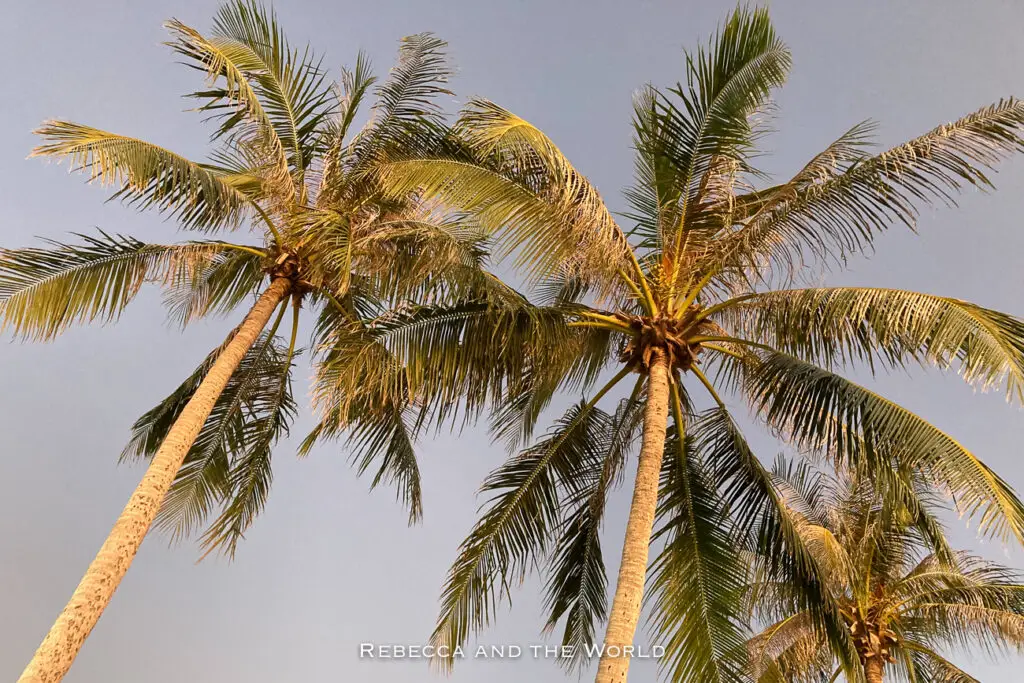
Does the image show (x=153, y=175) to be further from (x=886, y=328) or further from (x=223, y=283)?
(x=886, y=328)

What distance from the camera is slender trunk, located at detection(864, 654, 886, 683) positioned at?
486 inches

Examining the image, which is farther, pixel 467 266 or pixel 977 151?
pixel 467 266

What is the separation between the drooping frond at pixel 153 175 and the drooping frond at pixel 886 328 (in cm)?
574

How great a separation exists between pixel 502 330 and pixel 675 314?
189 cm

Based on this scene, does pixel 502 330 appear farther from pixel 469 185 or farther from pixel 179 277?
pixel 179 277

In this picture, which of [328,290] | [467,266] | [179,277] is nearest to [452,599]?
[467,266]

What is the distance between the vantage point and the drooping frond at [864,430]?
256 inches

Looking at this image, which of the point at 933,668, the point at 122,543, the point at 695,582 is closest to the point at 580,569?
the point at 695,582

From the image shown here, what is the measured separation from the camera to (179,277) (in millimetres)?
9359

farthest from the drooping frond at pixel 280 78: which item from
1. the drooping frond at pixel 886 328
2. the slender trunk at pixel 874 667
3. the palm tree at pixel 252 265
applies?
the slender trunk at pixel 874 667

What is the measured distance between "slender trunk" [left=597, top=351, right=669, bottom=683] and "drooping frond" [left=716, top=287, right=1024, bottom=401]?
121cm

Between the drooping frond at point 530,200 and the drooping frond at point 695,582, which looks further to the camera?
the drooping frond at point 530,200

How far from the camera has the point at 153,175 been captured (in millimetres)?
8297

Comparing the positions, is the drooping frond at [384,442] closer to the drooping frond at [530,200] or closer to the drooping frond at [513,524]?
the drooping frond at [513,524]
